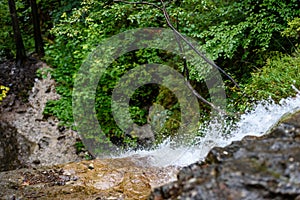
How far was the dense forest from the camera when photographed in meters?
4.61

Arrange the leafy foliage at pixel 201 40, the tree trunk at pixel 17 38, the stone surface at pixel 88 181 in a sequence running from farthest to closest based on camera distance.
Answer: the tree trunk at pixel 17 38, the leafy foliage at pixel 201 40, the stone surface at pixel 88 181

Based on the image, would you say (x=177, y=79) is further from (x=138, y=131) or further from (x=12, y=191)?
(x=12, y=191)

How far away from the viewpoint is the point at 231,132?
439 cm

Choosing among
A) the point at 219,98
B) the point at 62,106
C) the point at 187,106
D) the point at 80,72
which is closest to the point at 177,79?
the point at 187,106

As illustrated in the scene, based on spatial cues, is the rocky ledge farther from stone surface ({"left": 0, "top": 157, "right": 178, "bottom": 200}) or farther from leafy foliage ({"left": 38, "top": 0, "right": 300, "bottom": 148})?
leafy foliage ({"left": 38, "top": 0, "right": 300, "bottom": 148})

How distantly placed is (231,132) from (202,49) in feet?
5.57

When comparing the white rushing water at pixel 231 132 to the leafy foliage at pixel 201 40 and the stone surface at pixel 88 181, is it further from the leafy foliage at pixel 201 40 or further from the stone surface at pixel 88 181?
the stone surface at pixel 88 181

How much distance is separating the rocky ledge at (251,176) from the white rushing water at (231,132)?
1.46 meters

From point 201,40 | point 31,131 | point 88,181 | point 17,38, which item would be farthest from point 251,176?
point 17,38

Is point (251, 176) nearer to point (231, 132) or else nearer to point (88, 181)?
point (231, 132)

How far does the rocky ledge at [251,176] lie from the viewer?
6.53ft

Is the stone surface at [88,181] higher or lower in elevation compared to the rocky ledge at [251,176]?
higher

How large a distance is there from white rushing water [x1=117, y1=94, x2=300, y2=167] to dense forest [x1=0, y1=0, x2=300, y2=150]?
16 centimetres

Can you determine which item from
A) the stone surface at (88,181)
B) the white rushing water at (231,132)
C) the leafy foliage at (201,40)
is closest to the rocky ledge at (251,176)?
the white rushing water at (231,132)
